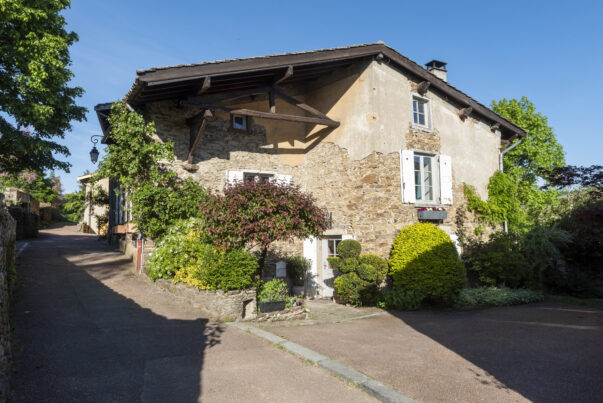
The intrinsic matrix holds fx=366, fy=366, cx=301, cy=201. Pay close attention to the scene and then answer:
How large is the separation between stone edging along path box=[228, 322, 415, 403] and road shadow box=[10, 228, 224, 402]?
0.89 metres

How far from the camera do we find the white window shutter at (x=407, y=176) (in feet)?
30.4

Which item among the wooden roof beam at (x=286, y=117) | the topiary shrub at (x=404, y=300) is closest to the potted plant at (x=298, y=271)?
the topiary shrub at (x=404, y=300)

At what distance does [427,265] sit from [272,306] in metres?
3.69

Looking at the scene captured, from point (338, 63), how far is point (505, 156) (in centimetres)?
1335

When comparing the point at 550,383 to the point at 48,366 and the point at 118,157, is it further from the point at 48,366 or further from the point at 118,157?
the point at 118,157

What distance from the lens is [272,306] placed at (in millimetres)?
6891

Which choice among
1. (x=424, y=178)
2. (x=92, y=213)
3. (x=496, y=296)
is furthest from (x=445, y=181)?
(x=92, y=213)

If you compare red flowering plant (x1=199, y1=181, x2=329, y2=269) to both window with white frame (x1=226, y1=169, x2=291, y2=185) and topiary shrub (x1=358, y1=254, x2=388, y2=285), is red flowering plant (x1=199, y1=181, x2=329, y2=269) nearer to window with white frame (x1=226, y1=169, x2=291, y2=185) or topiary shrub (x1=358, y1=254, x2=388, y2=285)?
topiary shrub (x1=358, y1=254, x2=388, y2=285)

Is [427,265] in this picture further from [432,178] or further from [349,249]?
[432,178]

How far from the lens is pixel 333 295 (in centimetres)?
966

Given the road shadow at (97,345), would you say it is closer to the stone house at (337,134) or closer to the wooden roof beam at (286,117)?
the stone house at (337,134)

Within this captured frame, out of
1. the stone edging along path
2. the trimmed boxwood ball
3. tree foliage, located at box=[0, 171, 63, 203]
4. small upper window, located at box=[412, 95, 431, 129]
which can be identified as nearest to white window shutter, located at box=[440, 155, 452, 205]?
small upper window, located at box=[412, 95, 431, 129]

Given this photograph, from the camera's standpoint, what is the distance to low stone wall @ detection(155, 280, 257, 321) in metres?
6.52

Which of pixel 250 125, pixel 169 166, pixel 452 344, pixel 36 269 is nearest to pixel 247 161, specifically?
pixel 250 125
